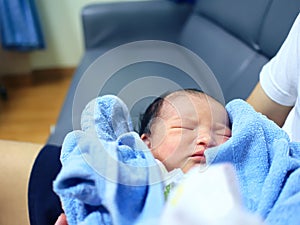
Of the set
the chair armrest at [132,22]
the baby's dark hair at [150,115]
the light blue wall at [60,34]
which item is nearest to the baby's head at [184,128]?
the baby's dark hair at [150,115]

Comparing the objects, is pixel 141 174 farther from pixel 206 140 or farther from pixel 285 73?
pixel 285 73

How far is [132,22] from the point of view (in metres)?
2.21

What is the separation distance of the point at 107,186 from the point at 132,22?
1.59m

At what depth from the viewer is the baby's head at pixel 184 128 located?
0.88 metres

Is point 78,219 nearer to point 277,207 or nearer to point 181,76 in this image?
point 277,207

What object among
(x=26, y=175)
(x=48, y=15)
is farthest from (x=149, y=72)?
(x=48, y=15)

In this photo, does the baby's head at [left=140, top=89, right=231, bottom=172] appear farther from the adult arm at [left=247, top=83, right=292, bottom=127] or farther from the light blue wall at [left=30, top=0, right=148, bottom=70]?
the light blue wall at [left=30, top=0, right=148, bottom=70]

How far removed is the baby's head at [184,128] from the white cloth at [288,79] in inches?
8.5

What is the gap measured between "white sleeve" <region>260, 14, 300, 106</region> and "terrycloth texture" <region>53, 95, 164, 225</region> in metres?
0.46

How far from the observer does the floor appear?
8.14ft

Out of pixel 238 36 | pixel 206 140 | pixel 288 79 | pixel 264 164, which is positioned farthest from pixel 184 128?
pixel 238 36

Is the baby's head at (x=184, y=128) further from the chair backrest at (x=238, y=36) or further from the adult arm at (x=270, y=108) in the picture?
the chair backrest at (x=238, y=36)

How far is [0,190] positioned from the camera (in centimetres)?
109

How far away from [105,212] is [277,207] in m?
0.26
